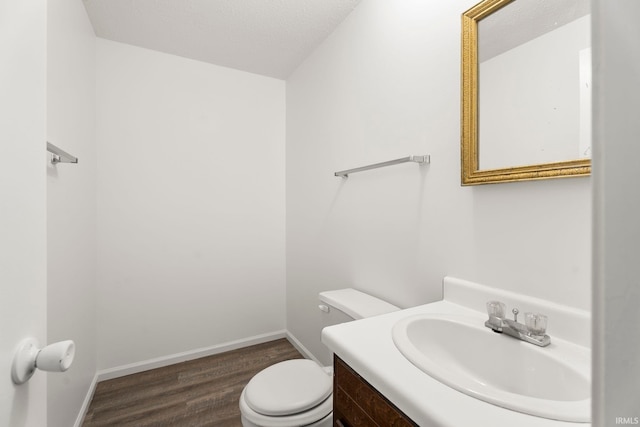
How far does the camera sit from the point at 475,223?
39.3 inches

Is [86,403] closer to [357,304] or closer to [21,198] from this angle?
[357,304]

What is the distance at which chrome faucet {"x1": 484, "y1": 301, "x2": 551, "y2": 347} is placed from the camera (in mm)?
757

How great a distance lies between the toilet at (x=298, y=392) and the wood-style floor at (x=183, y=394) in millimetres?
605

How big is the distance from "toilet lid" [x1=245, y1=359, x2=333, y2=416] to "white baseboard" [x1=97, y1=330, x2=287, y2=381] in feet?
3.96

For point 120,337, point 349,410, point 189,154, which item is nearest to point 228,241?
point 189,154

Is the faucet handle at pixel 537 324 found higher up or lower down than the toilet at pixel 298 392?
higher up

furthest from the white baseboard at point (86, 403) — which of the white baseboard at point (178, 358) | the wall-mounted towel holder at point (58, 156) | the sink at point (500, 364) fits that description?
the sink at point (500, 364)

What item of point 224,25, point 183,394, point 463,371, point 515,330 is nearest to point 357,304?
point 463,371

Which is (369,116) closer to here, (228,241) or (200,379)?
(228,241)

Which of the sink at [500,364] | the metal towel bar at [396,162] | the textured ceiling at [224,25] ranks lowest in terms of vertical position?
the sink at [500,364]

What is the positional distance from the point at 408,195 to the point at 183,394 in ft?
6.10

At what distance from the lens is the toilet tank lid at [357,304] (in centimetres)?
126

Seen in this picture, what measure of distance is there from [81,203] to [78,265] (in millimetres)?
350

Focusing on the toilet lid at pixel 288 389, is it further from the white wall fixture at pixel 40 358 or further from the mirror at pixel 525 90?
the mirror at pixel 525 90
